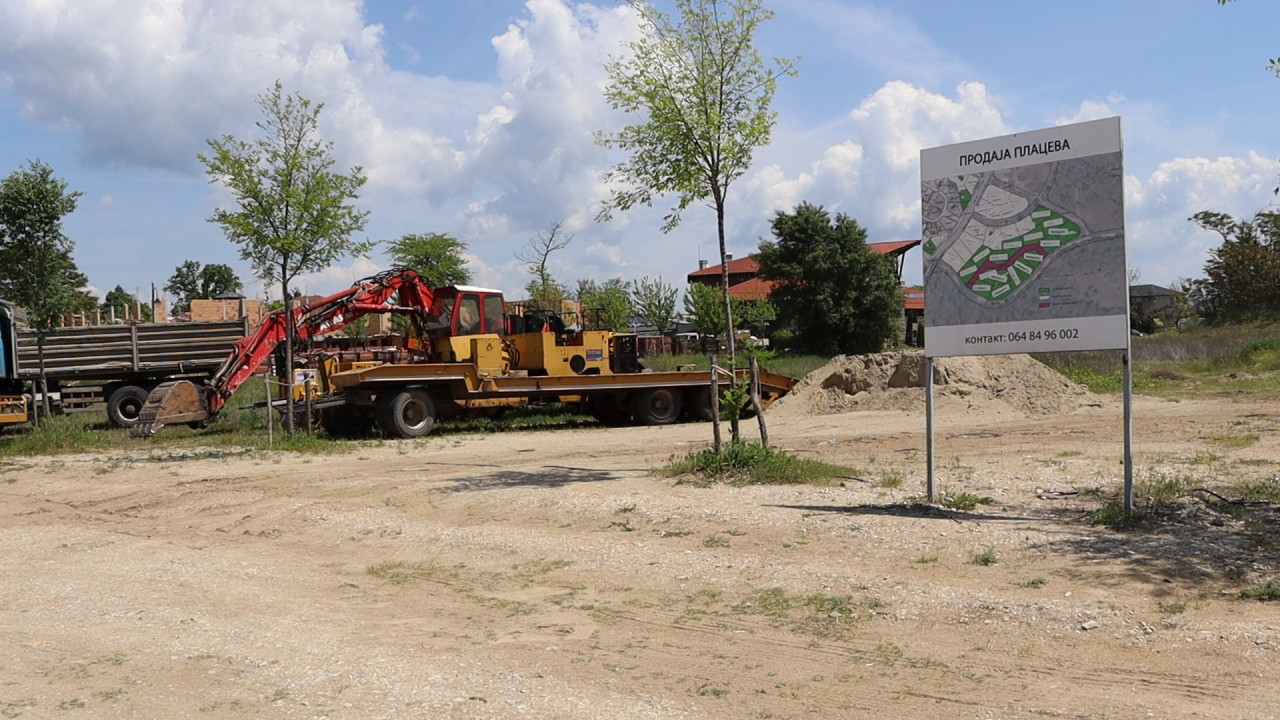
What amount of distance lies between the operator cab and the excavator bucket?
482 cm

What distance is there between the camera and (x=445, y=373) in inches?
833

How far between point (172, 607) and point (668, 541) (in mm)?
4087

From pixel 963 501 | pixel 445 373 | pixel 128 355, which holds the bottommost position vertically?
pixel 963 501

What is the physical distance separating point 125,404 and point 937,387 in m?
18.6

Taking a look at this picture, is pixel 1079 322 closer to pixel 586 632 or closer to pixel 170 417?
pixel 586 632

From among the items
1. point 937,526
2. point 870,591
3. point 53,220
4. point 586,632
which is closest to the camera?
point 586,632

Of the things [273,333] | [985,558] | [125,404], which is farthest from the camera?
[125,404]

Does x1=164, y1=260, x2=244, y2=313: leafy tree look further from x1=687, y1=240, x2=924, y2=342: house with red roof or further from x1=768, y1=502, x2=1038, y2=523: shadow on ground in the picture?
x1=768, y1=502, x2=1038, y2=523: shadow on ground

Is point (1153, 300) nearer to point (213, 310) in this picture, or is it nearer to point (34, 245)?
point (213, 310)

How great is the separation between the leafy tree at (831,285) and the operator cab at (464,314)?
101 ft

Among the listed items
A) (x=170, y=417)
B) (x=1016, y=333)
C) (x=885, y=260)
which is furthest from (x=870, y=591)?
(x=885, y=260)

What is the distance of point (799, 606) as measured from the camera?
7.39 m

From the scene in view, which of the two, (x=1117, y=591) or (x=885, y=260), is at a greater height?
(x=885, y=260)

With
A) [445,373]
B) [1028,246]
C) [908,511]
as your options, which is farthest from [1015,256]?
[445,373]
